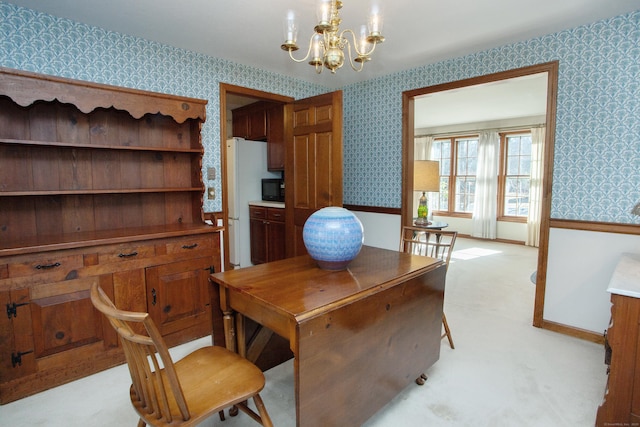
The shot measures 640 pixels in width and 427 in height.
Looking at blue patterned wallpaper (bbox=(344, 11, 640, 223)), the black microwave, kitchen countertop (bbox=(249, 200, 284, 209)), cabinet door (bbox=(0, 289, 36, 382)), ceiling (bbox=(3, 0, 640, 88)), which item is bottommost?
cabinet door (bbox=(0, 289, 36, 382))

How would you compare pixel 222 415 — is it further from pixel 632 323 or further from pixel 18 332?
pixel 632 323

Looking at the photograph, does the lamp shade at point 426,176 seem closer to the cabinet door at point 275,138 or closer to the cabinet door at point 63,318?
the cabinet door at point 275,138

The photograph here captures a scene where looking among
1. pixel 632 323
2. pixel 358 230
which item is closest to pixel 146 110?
pixel 358 230

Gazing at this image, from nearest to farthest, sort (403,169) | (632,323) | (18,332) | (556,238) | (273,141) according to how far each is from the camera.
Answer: (632,323) → (18,332) → (556,238) → (403,169) → (273,141)

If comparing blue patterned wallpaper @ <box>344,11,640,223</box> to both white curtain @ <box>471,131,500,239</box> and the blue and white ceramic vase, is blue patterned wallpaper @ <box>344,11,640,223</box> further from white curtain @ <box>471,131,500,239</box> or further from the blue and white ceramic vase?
white curtain @ <box>471,131,500,239</box>

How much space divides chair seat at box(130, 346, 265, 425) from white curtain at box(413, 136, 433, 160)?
22.1 feet

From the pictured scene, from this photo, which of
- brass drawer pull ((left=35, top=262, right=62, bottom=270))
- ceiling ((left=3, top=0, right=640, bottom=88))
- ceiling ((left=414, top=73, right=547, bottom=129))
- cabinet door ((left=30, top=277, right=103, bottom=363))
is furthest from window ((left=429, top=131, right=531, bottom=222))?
brass drawer pull ((left=35, top=262, right=62, bottom=270))

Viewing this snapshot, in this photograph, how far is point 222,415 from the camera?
→ 1754mm

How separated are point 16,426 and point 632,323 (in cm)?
295

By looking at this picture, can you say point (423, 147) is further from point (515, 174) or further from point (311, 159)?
point (311, 159)

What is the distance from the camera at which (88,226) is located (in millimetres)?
2566

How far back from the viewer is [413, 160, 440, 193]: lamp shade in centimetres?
438

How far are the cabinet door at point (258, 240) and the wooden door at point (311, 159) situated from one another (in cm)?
67

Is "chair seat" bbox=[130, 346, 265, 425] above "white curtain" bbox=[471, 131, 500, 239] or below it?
below
